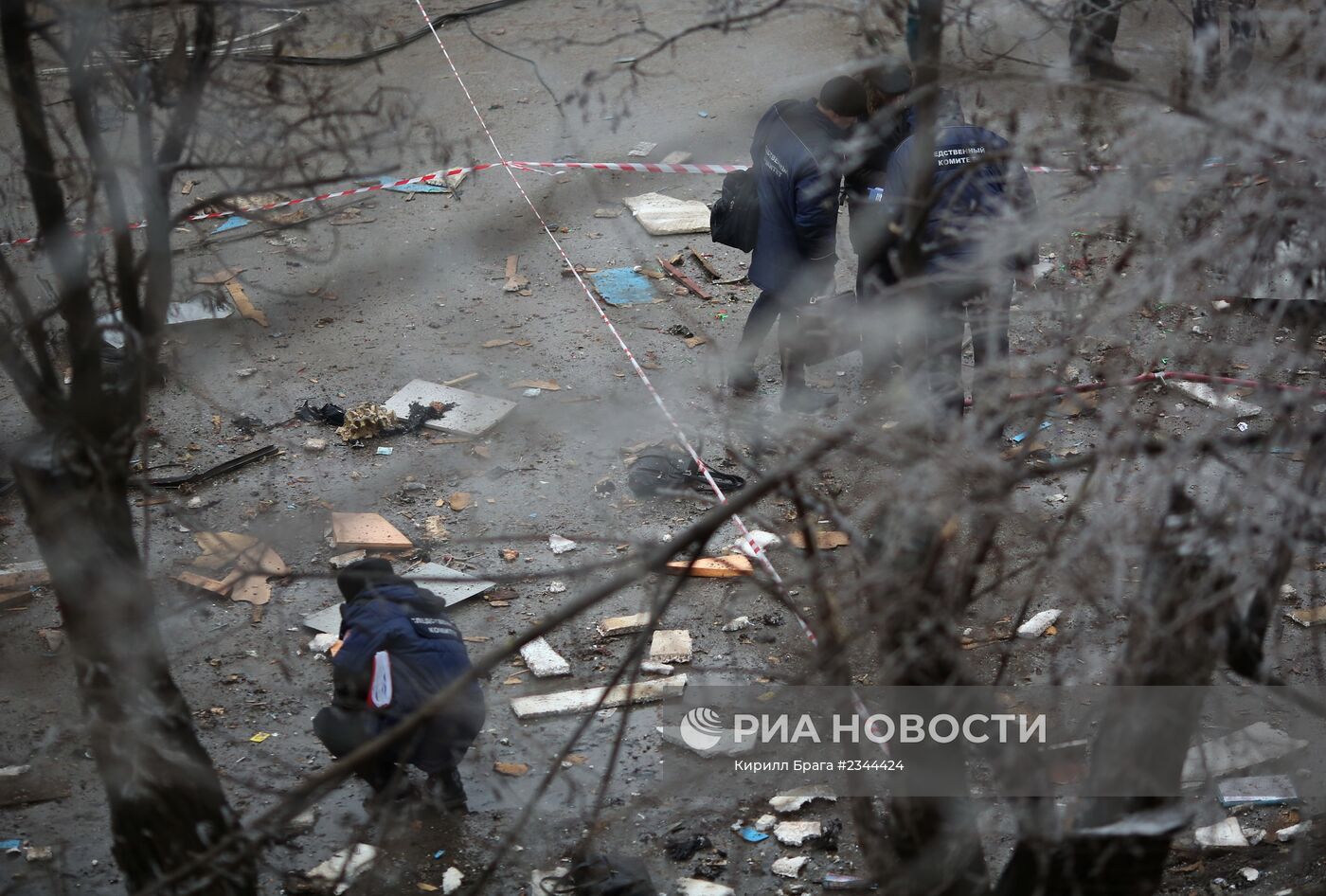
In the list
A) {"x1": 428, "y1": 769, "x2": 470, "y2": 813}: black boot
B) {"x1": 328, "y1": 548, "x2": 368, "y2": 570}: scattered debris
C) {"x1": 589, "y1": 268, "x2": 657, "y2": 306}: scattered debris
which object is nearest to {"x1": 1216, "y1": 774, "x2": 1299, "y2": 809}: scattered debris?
{"x1": 428, "y1": 769, "x2": 470, "y2": 813}: black boot

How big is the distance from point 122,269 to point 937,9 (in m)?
2.25

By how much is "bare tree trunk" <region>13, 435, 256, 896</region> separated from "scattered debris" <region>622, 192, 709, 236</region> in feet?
20.8

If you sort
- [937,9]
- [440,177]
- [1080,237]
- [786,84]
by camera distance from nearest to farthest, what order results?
[937,9] < [1080,237] < [440,177] < [786,84]

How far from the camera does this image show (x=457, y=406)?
7547mm

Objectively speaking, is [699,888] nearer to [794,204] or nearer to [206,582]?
[206,582]

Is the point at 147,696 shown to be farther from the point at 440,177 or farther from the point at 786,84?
the point at 786,84

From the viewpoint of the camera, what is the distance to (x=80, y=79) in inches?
132

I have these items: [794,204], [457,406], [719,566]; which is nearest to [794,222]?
[794,204]

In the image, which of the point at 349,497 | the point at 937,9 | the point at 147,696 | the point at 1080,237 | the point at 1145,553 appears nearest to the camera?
the point at 1145,553

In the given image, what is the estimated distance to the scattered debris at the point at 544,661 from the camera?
18.4 ft

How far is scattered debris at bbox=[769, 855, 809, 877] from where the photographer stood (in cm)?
462

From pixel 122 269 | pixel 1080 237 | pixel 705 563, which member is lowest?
pixel 705 563

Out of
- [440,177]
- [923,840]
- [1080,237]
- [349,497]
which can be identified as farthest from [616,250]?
[923,840]

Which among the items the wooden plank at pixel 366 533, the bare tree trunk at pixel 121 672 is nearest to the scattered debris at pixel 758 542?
the wooden plank at pixel 366 533
